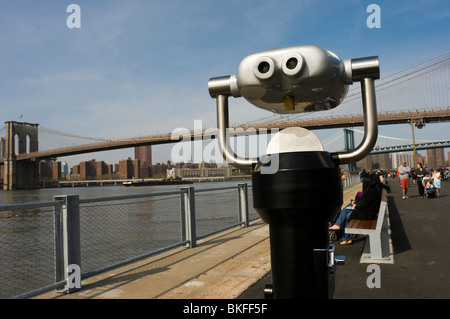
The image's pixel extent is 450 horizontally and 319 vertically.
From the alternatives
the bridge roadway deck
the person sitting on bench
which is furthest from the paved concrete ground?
the person sitting on bench

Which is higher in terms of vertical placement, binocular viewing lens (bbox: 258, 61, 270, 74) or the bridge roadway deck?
binocular viewing lens (bbox: 258, 61, 270, 74)

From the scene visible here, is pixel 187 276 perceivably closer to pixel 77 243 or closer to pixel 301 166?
pixel 77 243

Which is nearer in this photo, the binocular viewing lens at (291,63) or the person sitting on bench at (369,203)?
the binocular viewing lens at (291,63)

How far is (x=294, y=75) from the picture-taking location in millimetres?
876

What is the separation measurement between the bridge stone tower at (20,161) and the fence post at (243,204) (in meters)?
50.6

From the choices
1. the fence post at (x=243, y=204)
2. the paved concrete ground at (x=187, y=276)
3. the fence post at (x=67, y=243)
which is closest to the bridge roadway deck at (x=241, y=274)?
the paved concrete ground at (x=187, y=276)

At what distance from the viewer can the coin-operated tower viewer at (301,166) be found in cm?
89

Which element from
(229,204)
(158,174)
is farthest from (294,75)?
(158,174)

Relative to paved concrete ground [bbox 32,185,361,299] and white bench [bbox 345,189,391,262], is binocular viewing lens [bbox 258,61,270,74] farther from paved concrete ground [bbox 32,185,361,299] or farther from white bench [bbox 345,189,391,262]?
white bench [bbox 345,189,391,262]

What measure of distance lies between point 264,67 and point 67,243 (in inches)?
109

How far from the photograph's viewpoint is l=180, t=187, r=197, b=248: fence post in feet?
15.7

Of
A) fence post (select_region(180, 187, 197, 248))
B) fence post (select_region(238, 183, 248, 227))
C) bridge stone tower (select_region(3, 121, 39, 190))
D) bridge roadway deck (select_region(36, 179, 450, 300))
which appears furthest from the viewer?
bridge stone tower (select_region(3, 121, 39, 190))

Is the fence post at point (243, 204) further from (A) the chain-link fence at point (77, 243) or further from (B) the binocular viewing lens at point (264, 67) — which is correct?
(B) the binocular viewing lens at point (264, 67)

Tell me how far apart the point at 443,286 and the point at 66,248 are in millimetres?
3190
